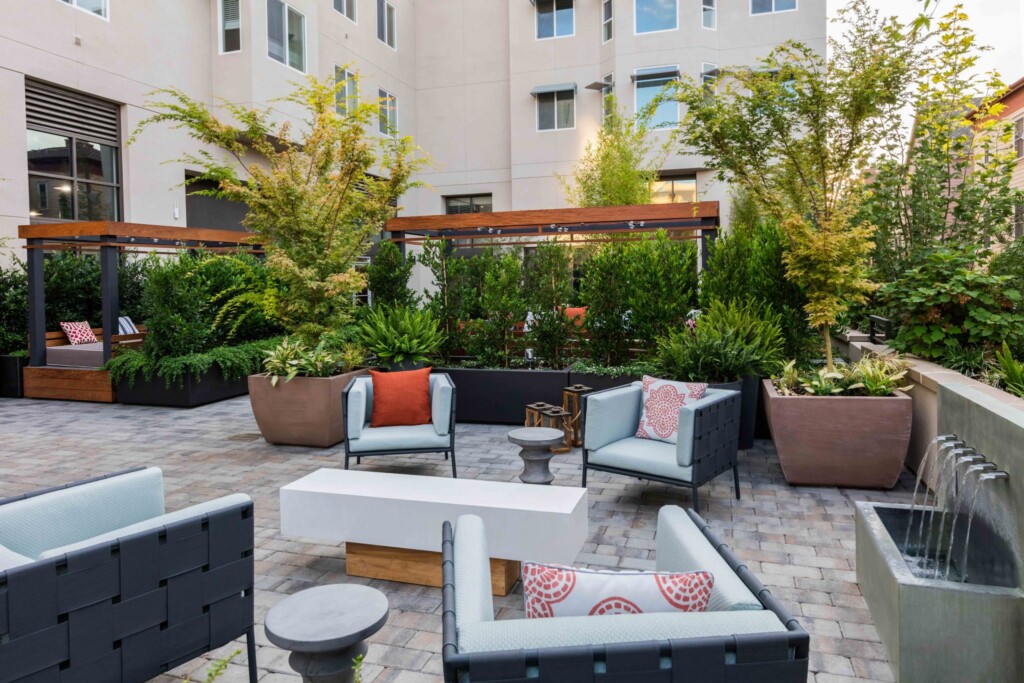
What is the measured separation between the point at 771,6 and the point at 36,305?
18.6 m

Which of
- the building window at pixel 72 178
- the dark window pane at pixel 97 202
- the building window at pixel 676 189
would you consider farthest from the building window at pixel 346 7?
A: the building window at pixel 676 189

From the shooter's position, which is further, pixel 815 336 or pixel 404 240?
pixel 404 240

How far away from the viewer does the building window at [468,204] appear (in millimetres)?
22297

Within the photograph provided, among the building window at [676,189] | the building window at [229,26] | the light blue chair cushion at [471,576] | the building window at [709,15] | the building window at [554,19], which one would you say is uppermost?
the building window at [554,19]

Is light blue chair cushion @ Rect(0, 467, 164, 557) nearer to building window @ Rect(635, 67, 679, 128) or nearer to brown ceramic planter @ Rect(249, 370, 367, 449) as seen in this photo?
brown ceramic planter @ Rect(249, 370, 367, 449)

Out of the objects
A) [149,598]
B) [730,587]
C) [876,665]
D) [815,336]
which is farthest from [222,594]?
[815,336]

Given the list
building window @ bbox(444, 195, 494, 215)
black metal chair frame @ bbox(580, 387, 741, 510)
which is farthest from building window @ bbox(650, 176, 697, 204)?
black metal chair frame @ bbox(580, 387, 741, 510)

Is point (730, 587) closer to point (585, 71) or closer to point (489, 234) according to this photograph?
point (489, 234)

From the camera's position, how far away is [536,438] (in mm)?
4531

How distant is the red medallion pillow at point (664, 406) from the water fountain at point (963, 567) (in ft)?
5.93

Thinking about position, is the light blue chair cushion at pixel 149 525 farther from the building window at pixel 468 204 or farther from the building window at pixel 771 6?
the building window at pixel 771 6

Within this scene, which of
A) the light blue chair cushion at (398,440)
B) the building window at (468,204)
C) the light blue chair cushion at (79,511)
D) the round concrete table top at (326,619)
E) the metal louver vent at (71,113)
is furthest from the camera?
the building window at (468,204)

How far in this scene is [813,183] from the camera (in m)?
7.34

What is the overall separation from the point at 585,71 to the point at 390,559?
753 inches
